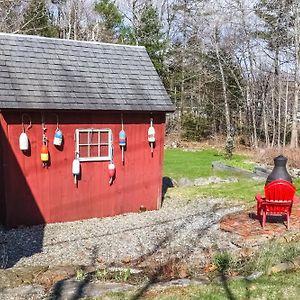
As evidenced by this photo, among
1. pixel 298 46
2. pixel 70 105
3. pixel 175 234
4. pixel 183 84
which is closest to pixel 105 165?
pixel 70 105

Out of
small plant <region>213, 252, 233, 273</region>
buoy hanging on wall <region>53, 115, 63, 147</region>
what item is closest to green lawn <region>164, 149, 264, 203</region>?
buoy hanging on wall <region>53, 115, 63, 147</region>

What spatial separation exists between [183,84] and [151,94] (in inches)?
802

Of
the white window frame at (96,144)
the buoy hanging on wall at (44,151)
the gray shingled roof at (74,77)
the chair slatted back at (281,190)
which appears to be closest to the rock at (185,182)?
the gray shingled roof at (74,77)

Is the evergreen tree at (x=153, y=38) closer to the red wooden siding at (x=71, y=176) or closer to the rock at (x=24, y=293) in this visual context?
the red wooden siding at (x=71, y=176)

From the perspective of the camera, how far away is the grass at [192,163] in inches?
656

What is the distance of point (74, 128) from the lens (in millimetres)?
9586

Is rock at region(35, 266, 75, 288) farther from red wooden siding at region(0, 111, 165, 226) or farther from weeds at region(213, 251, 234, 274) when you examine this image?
red wooden siding at region(0, 111, 165, 226)

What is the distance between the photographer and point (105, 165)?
10164 millimetres

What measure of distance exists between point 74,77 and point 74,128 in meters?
1.31

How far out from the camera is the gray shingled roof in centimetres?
913

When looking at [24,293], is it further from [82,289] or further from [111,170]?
[111,170]

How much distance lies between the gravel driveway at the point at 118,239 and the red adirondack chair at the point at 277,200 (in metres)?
0.98

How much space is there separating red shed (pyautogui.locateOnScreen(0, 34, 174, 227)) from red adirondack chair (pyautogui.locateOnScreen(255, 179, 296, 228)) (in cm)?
314

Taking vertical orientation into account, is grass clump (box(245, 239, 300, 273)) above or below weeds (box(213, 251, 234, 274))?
above
